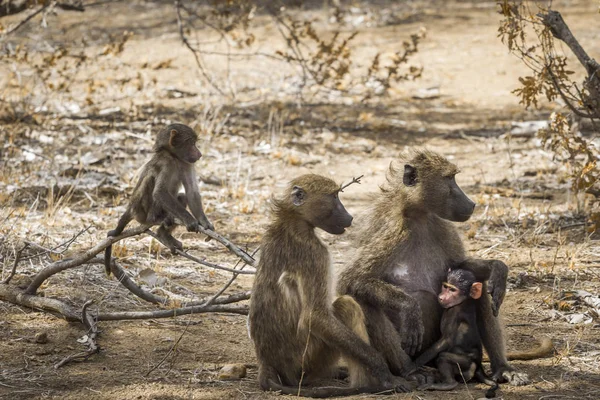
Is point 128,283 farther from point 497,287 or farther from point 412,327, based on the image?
point 497,287

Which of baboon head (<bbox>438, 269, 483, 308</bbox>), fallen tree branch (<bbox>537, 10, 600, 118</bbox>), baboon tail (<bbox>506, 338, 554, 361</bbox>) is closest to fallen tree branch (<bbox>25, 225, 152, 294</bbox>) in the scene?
baboon head (<bbox>438, 269, 483, 308</bbox>)

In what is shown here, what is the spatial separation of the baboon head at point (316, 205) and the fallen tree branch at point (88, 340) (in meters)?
1.41

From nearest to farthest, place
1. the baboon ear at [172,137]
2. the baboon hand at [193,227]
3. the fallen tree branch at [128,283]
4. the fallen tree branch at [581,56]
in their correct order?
the baboon hand at [193,227]
the fallen tree branch at [128,283]
the baboon ear at [172,137]
the fallen tree branch at [581,56]

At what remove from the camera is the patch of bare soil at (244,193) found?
16.1ft

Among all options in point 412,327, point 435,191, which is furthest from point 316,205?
point 412,327

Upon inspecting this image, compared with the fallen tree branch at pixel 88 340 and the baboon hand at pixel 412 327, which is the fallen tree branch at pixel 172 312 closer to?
the fallen tree branch at pixel 88 340

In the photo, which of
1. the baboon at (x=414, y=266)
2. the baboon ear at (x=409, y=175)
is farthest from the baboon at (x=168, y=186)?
the baboon ear at (x=409, y=175)

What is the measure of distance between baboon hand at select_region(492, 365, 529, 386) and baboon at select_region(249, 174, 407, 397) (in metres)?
0.54

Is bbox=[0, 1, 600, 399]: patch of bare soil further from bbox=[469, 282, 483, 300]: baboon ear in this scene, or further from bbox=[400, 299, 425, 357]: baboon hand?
bbox=[469, 282, 483, 300]: baboon ear

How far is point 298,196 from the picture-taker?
179 inches

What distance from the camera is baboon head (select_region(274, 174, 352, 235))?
4559mm

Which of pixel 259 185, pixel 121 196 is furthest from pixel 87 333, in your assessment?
pixel 259 185

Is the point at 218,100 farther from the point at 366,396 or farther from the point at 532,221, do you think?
the point at 366,396

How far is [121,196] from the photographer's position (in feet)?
27.7
